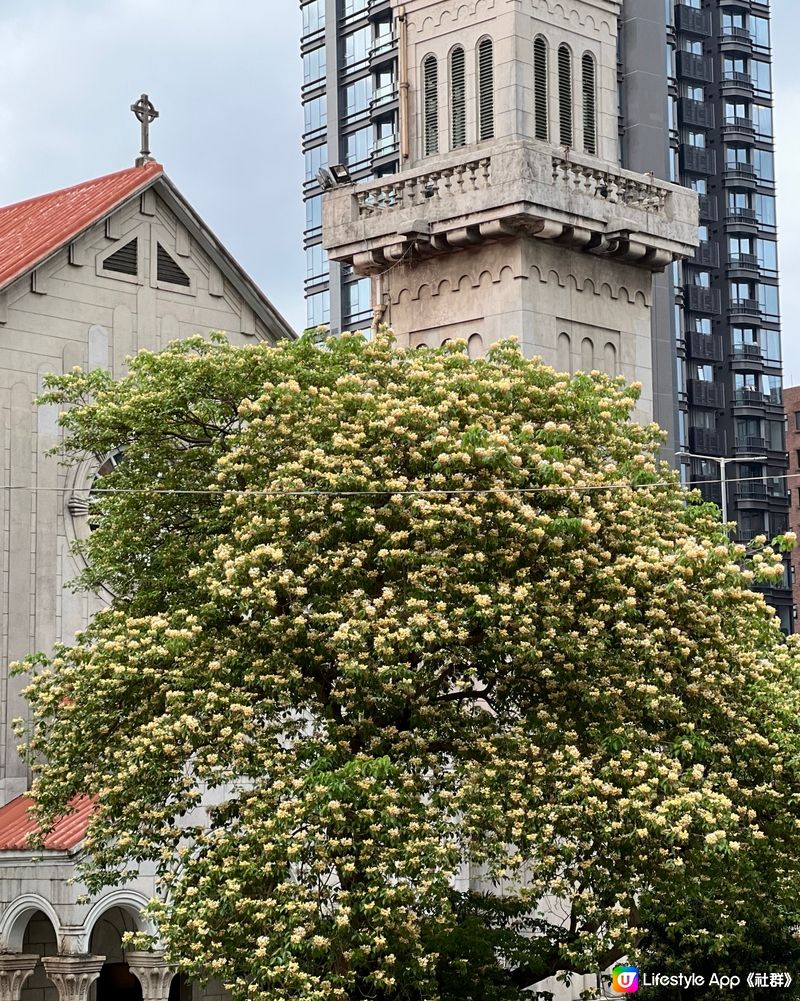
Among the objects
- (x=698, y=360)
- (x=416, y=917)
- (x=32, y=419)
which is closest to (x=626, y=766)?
(x=416, y=917)

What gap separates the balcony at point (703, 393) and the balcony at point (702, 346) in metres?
1.47

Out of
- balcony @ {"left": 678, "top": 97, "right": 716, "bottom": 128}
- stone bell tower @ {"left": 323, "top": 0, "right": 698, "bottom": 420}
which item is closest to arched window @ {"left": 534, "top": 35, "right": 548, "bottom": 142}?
stone bell tower @ {"left": 323, "top": 0, "right": 698, "bottom": 420}

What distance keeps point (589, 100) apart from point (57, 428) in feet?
50.7

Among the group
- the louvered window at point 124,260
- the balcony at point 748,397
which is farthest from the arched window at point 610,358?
the balcony at point 748,397

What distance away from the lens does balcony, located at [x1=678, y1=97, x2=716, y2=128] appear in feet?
387

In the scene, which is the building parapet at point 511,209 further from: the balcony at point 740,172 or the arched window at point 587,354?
the balcony at point 740,172

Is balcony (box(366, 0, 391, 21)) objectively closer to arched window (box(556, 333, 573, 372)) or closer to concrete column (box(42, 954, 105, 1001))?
arched window (box(556, 333, 573, 372))

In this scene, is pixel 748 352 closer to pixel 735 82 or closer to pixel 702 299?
pixel 702 299

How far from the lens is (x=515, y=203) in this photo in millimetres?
42938

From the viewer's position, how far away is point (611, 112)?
47.1 meters

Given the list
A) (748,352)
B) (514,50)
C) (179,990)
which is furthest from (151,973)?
(748,352)

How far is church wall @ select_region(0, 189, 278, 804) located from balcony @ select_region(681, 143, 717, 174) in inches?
3144

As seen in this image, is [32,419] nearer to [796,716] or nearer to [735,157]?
[796,716]

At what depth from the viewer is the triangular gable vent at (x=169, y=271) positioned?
4309 centimetres
